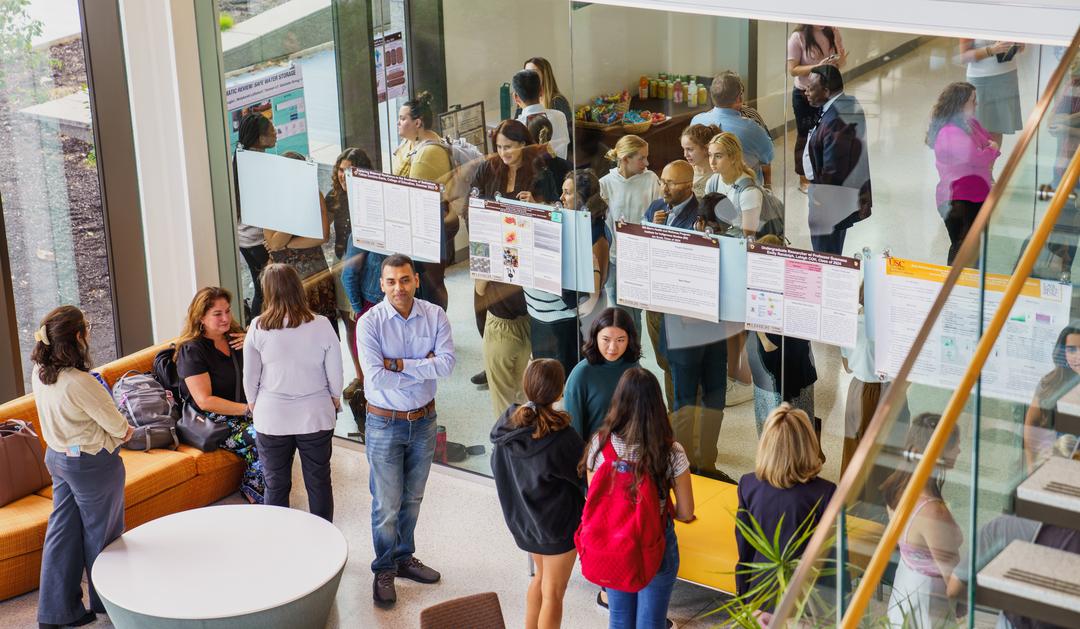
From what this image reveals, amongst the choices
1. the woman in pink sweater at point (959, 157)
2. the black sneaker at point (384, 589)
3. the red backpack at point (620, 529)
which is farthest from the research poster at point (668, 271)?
the black sneaker at point (384, 589)

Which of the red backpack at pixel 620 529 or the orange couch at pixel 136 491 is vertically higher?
the red backpack at pixel 620 529

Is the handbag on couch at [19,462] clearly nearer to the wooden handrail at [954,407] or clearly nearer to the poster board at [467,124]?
the poster board at [467,124]

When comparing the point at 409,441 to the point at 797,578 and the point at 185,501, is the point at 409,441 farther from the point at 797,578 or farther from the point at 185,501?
the point at 797,578

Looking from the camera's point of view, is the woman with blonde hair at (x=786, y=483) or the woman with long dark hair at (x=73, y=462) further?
the woman with long dark hair at (x=73, y=462)

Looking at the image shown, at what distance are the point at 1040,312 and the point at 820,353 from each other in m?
2.43

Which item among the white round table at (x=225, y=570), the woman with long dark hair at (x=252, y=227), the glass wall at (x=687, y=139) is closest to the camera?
the white round table at (x=225, y=570)

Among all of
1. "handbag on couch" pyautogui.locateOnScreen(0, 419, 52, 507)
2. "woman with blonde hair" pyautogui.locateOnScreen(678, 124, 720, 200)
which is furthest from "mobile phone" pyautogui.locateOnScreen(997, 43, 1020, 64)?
"handbag on couch" pyautogui.locateOnScreen(0, 419, 52, 507)

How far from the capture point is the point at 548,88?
681 cm

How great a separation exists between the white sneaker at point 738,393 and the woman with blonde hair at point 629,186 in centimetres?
58

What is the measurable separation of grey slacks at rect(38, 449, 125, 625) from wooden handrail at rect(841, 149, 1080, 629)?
3.88 meters

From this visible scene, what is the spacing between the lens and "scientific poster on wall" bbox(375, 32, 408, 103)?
289 inches

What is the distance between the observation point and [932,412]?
3666mm

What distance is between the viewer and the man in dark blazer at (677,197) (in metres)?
6.47

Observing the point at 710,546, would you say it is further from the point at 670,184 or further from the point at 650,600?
the point at 670,184
